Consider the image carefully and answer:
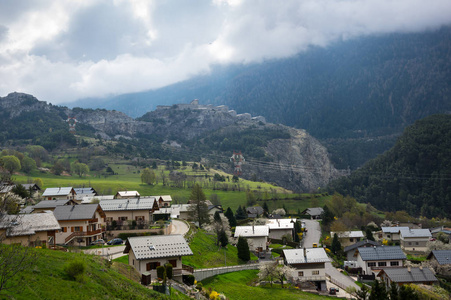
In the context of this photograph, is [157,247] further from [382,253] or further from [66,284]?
[382,253]

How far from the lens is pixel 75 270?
2425 cm

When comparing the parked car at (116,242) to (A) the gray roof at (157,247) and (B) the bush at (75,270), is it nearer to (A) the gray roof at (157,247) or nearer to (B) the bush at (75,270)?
(A) the gray roof at (157,247)

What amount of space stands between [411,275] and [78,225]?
4795 centimetres

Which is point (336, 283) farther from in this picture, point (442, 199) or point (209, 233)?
point (442, 199)

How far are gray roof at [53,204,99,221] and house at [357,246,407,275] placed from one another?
1805 inches

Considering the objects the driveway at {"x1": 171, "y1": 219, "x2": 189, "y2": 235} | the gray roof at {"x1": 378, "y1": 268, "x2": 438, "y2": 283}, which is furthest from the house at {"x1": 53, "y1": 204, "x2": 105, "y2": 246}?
the gray roof at {"x1": 378, "y1": 268, "x2": 438, "y2": 283}

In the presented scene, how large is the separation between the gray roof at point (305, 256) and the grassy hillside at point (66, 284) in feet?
110

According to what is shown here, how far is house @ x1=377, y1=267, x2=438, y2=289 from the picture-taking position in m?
55.9

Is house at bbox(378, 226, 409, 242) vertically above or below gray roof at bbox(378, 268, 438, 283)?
below

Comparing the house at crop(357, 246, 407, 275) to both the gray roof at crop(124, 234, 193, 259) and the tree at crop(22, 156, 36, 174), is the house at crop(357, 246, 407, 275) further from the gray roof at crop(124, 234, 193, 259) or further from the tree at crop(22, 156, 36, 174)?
the tree at crop(22, 156, 36, 174)

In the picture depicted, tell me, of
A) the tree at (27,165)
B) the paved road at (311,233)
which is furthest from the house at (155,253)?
the tree at (27,165)

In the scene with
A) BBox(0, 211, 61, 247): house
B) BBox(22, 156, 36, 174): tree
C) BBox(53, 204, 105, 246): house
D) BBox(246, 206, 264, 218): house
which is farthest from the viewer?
BBox(22, 156, 36, 174): tree

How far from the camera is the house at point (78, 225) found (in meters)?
53.2

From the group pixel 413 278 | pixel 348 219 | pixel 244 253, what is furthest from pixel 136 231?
pixel 348 219
